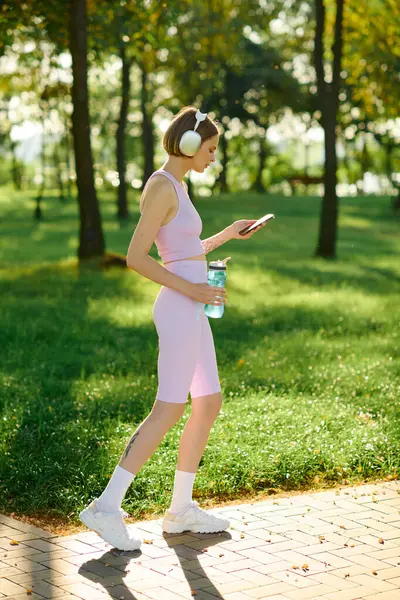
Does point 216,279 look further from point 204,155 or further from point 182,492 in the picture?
point 182,492

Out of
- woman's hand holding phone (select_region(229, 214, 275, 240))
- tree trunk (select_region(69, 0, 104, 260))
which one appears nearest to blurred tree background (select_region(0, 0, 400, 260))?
tree trunk (select_region(69, 0, 104, 260))

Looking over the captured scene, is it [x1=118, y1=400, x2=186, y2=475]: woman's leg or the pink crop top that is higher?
the pink crop top

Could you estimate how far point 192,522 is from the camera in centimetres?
535

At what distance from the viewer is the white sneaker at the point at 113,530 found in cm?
500

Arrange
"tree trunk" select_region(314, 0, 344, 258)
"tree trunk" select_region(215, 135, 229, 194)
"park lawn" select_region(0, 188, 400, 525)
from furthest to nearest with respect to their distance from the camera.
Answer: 1. "tree trunk" select_region(215, 135, 229, 194)
2. "tree trunk" select_region(314, 0, 344, 258)
3. "park lawn" select_region(0, 188, 400, 525)

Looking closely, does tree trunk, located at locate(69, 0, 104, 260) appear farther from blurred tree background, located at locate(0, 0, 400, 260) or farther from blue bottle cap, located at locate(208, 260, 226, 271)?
blue bottle cap, located at locate(208, 260, 226, 271)

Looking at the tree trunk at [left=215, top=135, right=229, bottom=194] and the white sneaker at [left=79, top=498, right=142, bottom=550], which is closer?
the white sneaker at [left=79, top=498, right=142, bottom=550]

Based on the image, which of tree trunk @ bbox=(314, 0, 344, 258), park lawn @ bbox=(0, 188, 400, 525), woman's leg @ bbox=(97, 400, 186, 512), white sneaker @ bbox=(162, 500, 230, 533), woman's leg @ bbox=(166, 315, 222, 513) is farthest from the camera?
tree trunk @ bbox=(314, 0, 344, 258)

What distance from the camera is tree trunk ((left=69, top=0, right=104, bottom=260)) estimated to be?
17.8 metres

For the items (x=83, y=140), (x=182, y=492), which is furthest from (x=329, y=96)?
(x=182, y=492)

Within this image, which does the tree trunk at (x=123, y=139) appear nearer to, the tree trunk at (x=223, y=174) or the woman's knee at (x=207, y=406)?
the tree trunk at (x=223, y=174)

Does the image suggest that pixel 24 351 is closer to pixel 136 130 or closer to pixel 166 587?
pixel 166 587

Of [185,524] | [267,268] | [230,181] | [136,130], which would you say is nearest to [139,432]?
[185,524]

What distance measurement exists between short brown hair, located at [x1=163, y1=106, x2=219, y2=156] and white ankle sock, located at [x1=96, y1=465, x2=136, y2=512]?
64.7 inches
